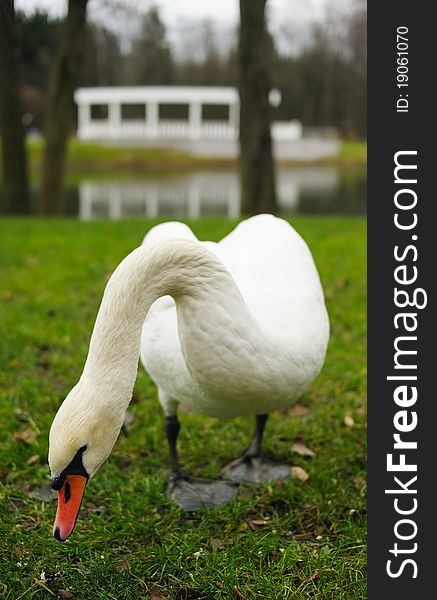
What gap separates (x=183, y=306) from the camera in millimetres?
2646

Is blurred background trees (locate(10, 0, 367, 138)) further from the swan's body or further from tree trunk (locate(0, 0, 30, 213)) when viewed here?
the swan's body

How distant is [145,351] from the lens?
3322 millimetres

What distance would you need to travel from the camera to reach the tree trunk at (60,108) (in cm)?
1021

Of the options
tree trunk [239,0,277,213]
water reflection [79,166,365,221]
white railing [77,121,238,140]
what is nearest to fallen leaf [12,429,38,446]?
tree trunk [239,0,277,213]

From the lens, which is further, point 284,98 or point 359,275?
point 284,98

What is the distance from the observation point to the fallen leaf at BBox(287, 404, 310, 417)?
439cm

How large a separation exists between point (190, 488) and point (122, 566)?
0.70 m

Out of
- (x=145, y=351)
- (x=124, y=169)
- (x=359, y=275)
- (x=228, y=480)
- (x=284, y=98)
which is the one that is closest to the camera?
(x=145, y=351)

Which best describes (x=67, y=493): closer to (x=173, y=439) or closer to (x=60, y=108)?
(x=173, y=439)

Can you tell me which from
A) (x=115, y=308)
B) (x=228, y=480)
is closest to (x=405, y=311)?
(x=115, y=308)

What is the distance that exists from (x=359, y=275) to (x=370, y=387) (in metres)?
4.70

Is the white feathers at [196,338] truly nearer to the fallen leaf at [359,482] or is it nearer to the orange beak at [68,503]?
the orange beak at [68,503]

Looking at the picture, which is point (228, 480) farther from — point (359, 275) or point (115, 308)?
point (359, 275)

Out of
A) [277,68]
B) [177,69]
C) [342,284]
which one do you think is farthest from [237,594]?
[177,69]
